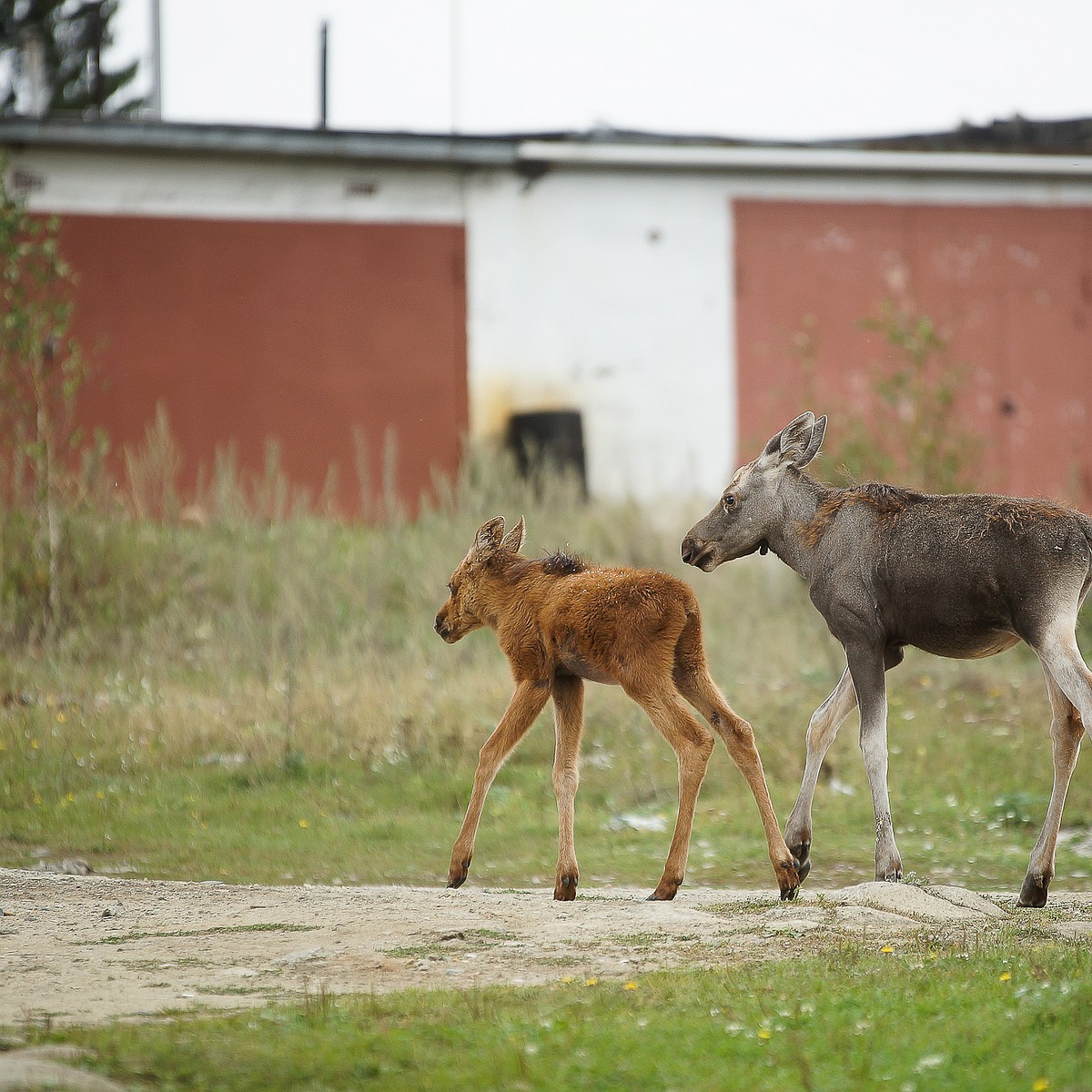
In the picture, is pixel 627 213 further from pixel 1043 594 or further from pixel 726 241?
pixel 1043 594

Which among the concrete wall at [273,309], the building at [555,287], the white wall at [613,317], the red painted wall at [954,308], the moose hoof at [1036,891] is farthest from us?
the red painted wall at [954,308]

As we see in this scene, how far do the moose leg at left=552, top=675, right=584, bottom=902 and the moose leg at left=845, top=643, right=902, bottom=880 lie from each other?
1.42m

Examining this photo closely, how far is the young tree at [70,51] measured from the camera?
4169cm

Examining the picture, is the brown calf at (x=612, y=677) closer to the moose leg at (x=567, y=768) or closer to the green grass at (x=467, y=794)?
the moose leg at (x=567, y=768)

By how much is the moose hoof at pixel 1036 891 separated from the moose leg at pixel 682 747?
1764 millimetres

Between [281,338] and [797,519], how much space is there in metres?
13.3

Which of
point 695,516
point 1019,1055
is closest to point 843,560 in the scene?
point 1019,1055

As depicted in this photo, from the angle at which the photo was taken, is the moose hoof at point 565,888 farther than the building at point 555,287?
No

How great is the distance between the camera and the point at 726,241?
70.4ft

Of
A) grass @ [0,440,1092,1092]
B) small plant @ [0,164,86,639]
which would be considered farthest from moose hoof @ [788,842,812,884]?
small plant @ [0,164,86,639]

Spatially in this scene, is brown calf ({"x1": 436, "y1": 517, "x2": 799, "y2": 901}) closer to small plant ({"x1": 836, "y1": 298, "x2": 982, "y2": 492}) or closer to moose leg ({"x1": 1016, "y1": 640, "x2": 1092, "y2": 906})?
moose leg ({"x1": 1016, "y1": 640, "x2": 1092, "y2": 906})

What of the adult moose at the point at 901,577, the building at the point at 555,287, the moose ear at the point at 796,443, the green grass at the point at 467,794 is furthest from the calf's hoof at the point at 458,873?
the building at the point at 555,287

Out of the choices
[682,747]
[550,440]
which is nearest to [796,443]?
[682,747]

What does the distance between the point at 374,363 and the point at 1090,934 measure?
15188 millimetres
